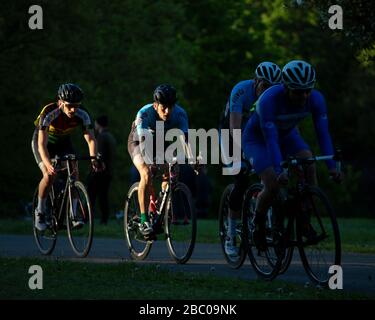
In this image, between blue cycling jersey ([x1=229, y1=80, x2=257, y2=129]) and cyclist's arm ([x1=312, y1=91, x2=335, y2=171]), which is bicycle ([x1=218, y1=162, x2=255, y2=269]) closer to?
blue cycling jersey ([x1=229, y1=80, x2=257, y2=129])

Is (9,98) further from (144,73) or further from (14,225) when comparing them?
(14,225)

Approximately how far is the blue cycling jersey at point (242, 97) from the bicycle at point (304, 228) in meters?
1.71

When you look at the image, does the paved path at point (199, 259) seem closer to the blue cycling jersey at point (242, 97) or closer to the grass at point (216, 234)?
the grass at point (216, 234)

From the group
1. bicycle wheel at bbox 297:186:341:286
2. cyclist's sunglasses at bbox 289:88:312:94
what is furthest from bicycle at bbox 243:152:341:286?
cyclist's sunglasses at bbox 289:88:312:94

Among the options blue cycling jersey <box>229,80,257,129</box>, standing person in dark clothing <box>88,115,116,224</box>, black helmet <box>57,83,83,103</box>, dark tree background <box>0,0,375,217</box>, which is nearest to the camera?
blue cycling jersey <box>229,80,257,129</box>

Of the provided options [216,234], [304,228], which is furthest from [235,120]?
[216,234]

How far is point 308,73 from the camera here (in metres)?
10.8

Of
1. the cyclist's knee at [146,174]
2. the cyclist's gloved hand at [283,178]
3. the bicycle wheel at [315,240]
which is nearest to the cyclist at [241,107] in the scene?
the cyclist's knee at [146,174]

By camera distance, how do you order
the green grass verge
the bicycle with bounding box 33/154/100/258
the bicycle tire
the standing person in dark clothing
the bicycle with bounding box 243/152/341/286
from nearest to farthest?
the green grass verge, the bicycle with bounding box 243/152/341/286, the bicycle tire, the bicycle with bounding box 33/154/100/258, the standing person in dark clothing

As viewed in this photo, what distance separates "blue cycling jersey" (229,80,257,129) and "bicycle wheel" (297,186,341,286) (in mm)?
2196

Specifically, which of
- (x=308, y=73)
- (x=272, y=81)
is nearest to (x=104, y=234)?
(x=272, y=81)

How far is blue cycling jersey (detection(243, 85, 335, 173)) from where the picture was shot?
10969 mm

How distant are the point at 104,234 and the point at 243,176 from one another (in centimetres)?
693

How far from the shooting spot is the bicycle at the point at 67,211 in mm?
14627
